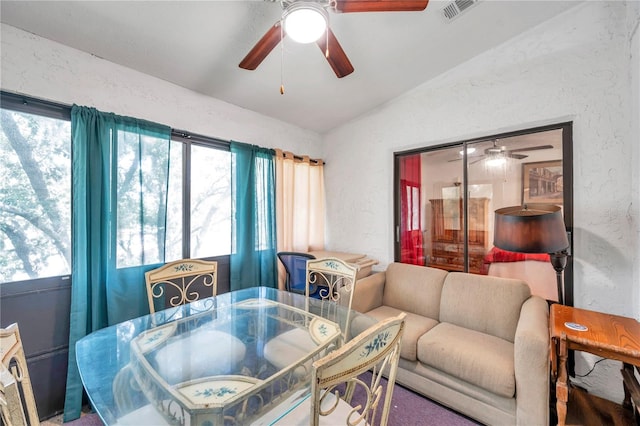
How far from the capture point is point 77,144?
5.88 ft

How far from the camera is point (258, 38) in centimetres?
195

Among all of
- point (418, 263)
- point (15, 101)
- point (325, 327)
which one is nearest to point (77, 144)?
point (15, 101)

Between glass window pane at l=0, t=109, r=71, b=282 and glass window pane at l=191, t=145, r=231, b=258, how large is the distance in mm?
910

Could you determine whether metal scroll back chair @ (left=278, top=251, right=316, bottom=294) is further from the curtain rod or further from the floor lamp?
the floor lamp

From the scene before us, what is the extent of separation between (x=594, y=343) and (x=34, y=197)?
3.41 m

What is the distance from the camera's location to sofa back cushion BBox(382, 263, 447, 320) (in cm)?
239

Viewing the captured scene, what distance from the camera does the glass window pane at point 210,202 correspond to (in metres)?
2.56

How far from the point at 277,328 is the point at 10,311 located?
1.72 meters

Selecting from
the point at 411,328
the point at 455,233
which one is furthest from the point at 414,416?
the point at 455,233

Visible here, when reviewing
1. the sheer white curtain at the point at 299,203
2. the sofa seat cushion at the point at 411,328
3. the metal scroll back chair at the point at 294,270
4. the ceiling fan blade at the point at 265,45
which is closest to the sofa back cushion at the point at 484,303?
the sofa seat cushion at the point at 411,328

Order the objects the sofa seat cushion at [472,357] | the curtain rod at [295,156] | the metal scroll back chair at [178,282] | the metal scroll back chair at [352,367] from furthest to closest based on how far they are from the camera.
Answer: the curtain rod at [295,156]
the metal scroll back chair at [178,282]
the sofa seat cushion at [472,357]
the metal scroll back chair at [352,367]

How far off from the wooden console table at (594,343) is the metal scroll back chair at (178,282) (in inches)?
88.6

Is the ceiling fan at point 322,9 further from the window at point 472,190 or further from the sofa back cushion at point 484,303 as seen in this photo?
the sofa back cushion at point 484,303

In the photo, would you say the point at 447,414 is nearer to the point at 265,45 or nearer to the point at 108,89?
the point at 265,45
